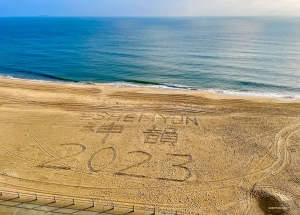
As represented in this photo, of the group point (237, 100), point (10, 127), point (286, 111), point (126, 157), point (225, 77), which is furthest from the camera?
point (225, 77)

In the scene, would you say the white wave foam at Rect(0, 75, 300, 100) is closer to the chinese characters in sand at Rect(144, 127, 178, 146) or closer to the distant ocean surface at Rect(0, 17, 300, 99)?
the distant ocean surface at Rect(0, 17, 300, 99)

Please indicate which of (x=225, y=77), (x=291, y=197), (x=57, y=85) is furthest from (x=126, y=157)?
(x=225, y=77)

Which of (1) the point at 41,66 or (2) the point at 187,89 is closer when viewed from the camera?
(2) the point at 187,89

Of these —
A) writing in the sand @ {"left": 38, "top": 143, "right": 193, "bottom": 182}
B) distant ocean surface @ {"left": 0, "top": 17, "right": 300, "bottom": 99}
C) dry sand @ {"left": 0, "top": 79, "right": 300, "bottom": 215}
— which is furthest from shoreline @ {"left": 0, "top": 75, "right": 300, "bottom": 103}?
writing in the sand @ {"left": 38, "top": 143, "right": 193, "bottom": 182}

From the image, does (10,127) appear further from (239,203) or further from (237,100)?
(237,100)

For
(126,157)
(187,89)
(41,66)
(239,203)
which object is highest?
(41,66)

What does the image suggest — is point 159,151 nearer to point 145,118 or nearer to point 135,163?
point 135,163

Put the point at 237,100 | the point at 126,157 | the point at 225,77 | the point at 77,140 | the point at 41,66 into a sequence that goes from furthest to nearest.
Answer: the point at 41,66 < the point at 225,77 < the point at 237,100 < the point at 77,140 < the point at 126,157
